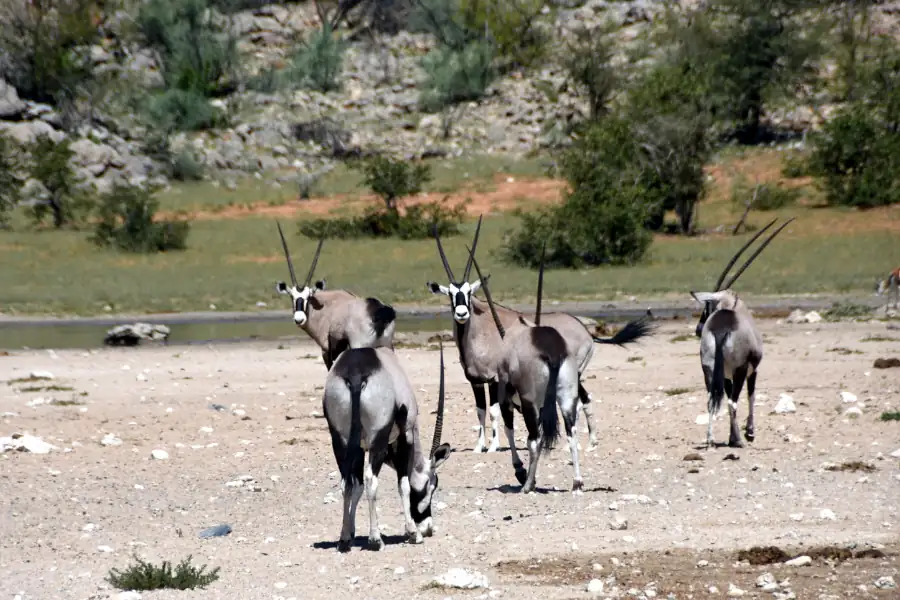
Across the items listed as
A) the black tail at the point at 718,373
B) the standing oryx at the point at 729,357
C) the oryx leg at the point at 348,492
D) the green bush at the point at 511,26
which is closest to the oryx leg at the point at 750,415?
the standing oryx at the point at 729,357

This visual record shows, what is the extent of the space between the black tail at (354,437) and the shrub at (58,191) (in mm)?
39360

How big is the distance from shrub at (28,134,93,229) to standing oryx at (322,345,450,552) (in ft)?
129

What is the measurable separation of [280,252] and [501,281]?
336 inches

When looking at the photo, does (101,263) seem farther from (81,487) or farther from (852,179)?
(81,487)

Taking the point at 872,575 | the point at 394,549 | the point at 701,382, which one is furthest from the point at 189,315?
the point at 872,575

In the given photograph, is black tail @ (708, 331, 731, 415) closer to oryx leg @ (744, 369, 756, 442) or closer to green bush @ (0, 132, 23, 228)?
oryx leg @ (744, 369, 756, 442)

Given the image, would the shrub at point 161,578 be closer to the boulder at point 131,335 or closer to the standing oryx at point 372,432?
the standing oryx at point 372,432

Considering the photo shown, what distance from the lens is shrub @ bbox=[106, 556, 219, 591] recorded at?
8414mm

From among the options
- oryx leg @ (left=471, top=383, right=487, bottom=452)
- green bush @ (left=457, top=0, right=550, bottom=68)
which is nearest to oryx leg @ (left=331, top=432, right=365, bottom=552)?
oryx leg @ (left=471, top=383, right=487, bottom=452)

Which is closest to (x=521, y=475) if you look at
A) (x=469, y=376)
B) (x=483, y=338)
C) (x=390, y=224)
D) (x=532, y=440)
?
(x=532, y=440)

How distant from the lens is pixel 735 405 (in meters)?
13.7

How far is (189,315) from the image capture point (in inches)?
1235

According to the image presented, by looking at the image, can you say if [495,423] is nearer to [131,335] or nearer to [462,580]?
[462,580]

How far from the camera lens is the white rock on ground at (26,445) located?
46.3ft
